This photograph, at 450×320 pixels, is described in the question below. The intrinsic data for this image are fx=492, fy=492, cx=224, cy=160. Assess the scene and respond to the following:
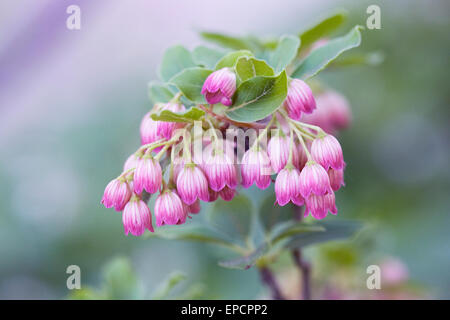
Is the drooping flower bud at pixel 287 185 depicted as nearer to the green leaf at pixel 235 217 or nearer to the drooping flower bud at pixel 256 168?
the drooping flower bud at pixel 256 168

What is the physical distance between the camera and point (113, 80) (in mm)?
4699

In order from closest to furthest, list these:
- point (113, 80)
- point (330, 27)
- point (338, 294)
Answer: point (330, 27), point (338, 294), point (113, 80)

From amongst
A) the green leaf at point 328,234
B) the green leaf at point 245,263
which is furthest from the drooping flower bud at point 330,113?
the green leaf at point 245,263

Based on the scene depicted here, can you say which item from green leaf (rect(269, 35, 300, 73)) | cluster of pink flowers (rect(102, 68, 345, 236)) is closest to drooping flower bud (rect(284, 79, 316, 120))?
cluster of pink flowers (rect(102, 68, 345, 236))

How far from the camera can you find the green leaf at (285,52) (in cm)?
132

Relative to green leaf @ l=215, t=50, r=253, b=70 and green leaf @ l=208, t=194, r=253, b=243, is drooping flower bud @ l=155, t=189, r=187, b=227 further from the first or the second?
green leaf @ l=208, t=194, r=253, b=243

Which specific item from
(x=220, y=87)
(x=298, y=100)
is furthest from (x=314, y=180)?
(x=220, y=87)

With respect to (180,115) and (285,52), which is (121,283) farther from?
(285,52)

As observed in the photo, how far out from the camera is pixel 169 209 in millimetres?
1228

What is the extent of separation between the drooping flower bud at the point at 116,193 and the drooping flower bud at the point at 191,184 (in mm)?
142

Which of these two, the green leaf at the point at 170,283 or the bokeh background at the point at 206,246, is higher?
the bokeh background at the point at 206,246

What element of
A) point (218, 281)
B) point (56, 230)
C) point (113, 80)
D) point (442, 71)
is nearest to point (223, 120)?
point (218, 281)
